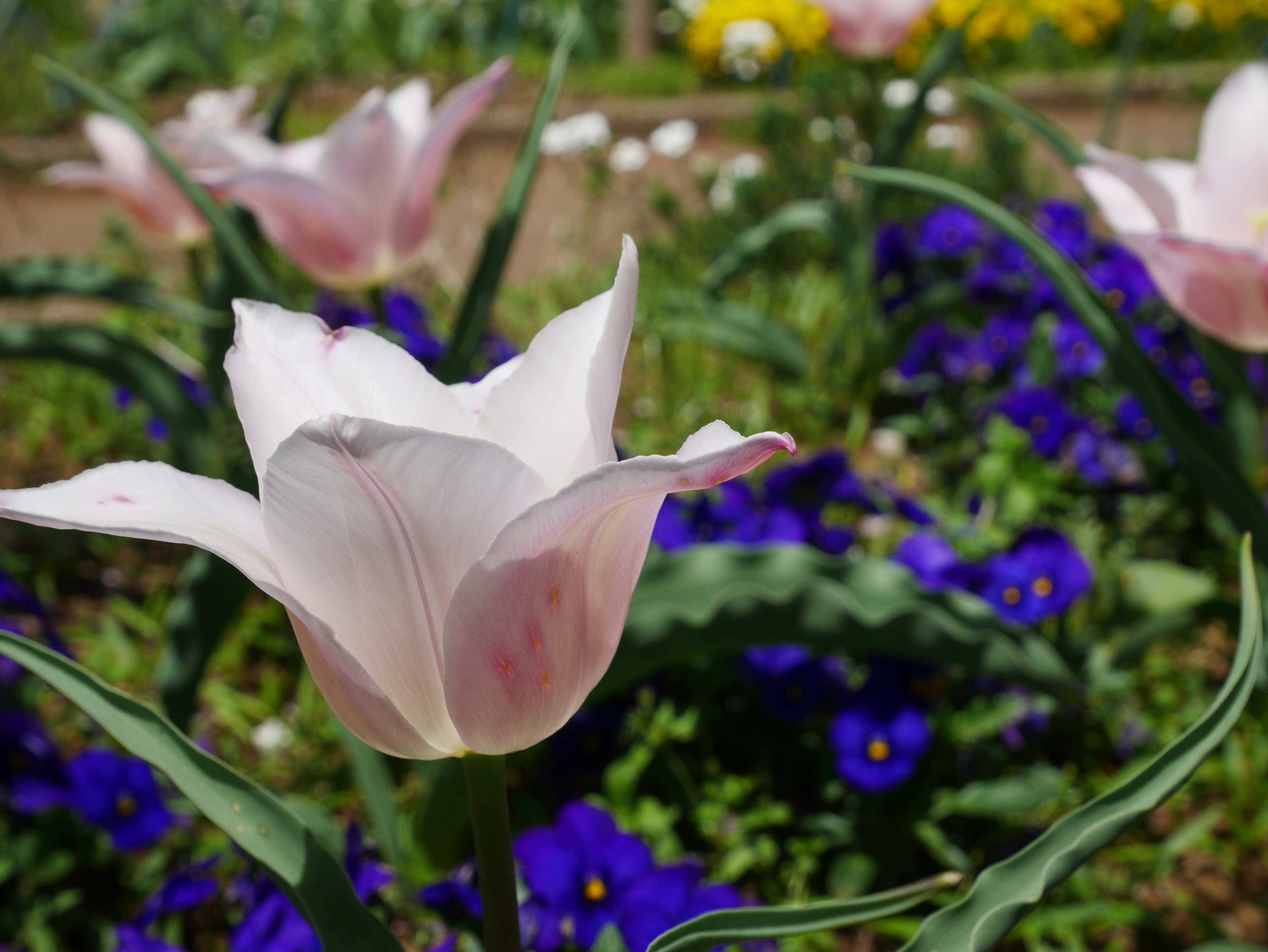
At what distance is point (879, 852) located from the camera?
4.16 feet

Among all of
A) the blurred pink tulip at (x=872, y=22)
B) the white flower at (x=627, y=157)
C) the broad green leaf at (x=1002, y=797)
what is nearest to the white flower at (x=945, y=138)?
the white flower at (x=627, y=157)

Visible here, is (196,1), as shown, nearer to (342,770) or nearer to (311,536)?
(342,770)

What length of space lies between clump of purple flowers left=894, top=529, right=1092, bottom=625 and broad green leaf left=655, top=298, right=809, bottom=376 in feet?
3.20

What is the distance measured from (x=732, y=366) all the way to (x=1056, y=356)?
0.83 meters

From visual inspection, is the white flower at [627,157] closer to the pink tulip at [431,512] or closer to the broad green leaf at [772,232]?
the broad green leaf at [772,232]

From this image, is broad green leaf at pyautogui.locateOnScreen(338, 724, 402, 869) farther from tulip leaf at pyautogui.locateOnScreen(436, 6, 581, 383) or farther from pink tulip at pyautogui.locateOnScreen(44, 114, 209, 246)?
pink tulip at pyautogui.locateOnScreen(44, 114, 209, 246)

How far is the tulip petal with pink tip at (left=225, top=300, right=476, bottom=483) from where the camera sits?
0.53m

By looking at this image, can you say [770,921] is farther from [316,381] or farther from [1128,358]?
[1128,358]

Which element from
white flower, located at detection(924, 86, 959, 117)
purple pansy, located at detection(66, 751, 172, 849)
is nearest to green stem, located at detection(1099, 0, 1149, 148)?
white flower, located at detection(924, 86, 959, 117)

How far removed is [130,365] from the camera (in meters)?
1.47

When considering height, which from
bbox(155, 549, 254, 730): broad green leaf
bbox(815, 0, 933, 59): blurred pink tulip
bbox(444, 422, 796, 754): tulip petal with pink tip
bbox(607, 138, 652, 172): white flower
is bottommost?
bbox(607, 138, 652, 172): white flower

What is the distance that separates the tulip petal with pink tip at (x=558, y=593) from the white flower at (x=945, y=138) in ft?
11.7

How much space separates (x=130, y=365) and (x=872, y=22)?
5.35ft

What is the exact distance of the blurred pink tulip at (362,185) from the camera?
122cm
